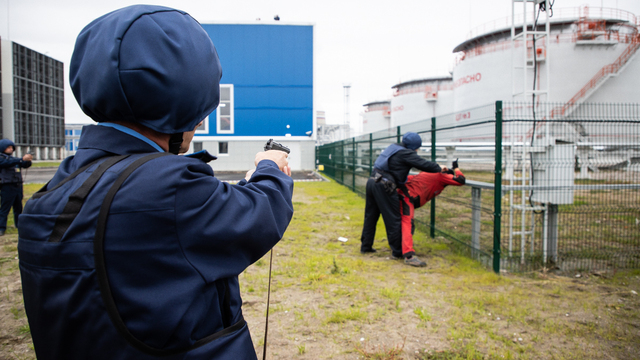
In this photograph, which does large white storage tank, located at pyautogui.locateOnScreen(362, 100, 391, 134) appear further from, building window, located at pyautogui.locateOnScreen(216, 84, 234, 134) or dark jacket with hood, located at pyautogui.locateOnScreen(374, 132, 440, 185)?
dark jacket with hood, located at pyautogui.locateOnScreen(374, 132, 440, 185)

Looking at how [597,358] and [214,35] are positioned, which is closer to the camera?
[597,358]

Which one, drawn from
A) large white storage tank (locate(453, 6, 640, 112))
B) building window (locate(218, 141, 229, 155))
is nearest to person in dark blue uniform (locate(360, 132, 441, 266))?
large white storage tank (locate(453, 6, 640, 112))

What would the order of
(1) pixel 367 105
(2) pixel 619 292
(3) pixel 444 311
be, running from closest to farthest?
(3) pixel 444 311 → (2) pixel 619 292 → (1) pixel 367 105

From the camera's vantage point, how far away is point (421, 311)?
3930mm

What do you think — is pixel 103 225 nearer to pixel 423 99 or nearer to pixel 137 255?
pixel 137 255

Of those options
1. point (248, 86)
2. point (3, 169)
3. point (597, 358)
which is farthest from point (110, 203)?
point (248, 86)

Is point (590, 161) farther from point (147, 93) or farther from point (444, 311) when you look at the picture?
point (147, 93)

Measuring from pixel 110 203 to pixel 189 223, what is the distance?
0.19 metres

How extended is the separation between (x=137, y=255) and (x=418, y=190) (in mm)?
5400

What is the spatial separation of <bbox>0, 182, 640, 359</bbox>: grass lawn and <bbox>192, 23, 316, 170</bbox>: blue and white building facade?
18974 mm

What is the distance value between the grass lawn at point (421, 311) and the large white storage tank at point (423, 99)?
35.1 m

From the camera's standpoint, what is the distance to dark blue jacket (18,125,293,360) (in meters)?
0.92

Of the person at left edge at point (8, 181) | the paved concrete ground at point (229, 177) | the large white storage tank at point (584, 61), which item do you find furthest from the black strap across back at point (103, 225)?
the large white storage tank at point (584, 61)

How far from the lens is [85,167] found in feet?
3.39
